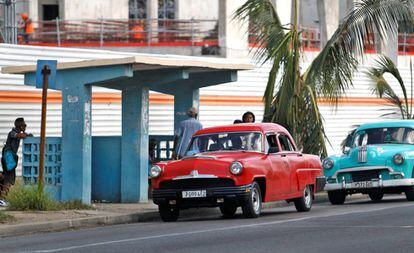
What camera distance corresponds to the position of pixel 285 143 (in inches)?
851

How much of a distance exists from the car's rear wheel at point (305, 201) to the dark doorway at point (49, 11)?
43959 millimetres

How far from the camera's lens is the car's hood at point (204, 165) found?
19.3 m

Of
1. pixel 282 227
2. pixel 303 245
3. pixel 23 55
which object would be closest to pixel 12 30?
pixel 23 55

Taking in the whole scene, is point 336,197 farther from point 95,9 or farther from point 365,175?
point 95,9

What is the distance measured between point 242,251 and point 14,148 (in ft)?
30.0

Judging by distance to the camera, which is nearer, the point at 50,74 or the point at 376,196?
the point at 50,74

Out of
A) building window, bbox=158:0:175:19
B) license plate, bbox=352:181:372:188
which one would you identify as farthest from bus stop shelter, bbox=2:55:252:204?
building window, bbox=158:0:175:19

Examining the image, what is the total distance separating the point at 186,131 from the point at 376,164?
3.90m

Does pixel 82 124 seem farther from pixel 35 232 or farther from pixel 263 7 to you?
pixel 263 7

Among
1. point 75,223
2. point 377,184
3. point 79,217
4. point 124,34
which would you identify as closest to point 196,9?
point 124,34

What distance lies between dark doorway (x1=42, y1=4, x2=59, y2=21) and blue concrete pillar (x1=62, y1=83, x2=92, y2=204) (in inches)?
1686

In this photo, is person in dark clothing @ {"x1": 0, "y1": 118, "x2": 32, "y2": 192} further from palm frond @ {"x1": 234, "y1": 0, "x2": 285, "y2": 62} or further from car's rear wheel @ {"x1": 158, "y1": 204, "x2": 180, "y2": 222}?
palm frond @ {"x1": 234, "y1": 0, "x2": 285, "y2": 62}

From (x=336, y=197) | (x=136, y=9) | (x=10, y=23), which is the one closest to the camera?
(x=336, y=197)

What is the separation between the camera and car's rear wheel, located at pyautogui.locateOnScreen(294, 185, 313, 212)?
2178cm
